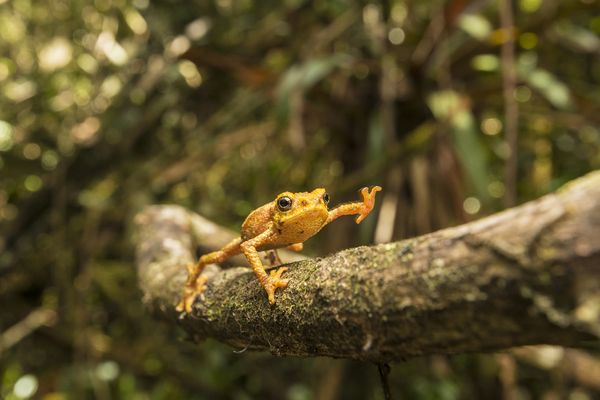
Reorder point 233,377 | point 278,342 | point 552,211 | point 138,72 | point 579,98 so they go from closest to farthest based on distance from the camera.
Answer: point 552,211 < point 278,342 < point 579,98 < point 233,377 < point 138,72

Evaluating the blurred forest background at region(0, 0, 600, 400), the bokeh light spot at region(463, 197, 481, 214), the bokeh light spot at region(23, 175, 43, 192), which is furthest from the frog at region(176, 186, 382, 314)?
the bokeh light spot at region(23, 175, 43, 192)

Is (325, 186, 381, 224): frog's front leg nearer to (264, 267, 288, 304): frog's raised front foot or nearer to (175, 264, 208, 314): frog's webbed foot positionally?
(264, 267, 288, 304): frog's raised front foot

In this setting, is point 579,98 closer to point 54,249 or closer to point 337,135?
point 337,135

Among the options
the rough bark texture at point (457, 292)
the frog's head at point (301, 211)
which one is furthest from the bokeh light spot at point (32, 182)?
the rough bark texture at point (457, 292)

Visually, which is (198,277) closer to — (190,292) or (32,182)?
(190,292)

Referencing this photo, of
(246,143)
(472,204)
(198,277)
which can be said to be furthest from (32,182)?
(472,204)

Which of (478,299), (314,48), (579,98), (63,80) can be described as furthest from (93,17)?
(478,299)

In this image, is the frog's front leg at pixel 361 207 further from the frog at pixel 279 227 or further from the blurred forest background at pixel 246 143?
the blurred forest background at pixel 246 143
